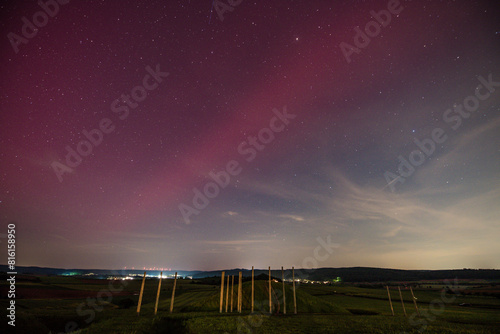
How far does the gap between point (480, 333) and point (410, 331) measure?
263 inches

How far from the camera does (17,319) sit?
2319 centimetres

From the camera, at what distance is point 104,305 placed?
51250 millimetres

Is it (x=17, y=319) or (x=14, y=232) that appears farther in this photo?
(x=17, y=319)

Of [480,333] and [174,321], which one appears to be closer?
[480,333]

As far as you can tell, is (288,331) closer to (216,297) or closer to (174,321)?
(174,321)

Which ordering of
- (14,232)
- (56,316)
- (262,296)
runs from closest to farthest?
(14,232) → (56,316) → (262,296)

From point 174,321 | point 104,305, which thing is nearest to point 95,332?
point 174,321

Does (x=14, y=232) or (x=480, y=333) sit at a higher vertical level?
(x=14, y=232)

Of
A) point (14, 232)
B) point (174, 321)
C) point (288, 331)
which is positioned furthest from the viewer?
point (174, 321)

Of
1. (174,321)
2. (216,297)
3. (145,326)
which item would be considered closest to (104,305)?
(216,297)

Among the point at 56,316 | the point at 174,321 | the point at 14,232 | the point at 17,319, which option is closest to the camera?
the point at 14,232

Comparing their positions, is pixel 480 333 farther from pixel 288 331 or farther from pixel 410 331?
pixel 288 331

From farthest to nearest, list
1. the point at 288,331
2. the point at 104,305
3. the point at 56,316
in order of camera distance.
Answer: the point at 104,305, the point at 56,316, the point at 288,331

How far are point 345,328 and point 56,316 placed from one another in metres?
35.3
